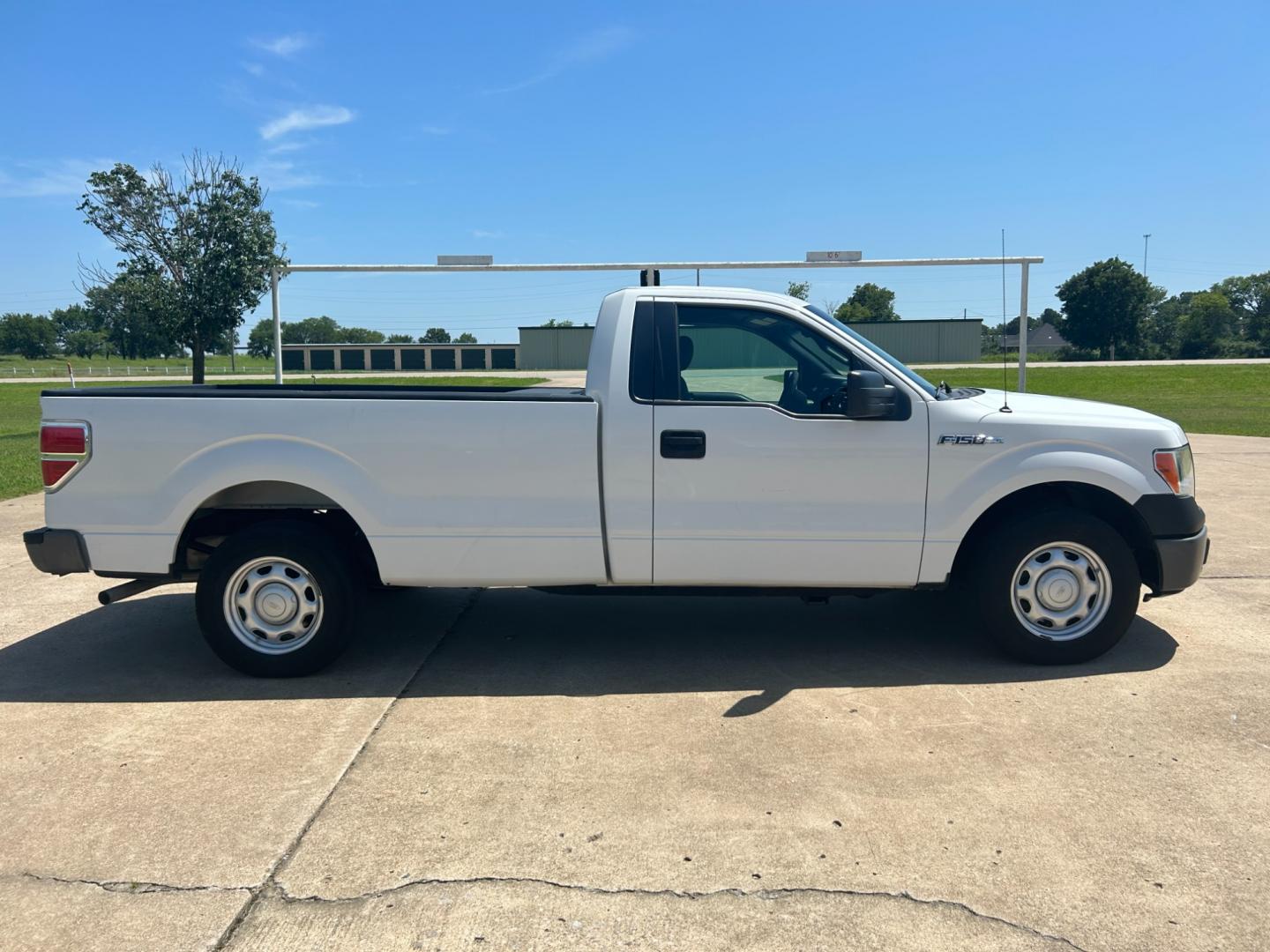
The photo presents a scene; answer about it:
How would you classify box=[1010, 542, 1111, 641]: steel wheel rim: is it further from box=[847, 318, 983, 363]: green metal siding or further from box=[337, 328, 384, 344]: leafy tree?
box=[337, 328, 384, 344]: leafy tree

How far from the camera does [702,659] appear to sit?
515 cm

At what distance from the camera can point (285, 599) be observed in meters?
4.82

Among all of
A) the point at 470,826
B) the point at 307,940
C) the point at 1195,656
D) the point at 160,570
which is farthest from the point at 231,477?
the point at 1195,656

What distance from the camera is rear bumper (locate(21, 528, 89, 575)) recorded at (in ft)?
15.5

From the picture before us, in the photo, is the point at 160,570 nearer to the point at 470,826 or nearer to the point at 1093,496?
the point at 470,826

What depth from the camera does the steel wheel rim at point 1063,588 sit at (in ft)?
15.8

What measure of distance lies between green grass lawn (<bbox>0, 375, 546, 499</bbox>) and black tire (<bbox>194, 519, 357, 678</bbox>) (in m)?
3.01

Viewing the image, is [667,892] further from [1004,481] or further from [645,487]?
[1004,481]

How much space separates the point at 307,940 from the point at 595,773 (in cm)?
132

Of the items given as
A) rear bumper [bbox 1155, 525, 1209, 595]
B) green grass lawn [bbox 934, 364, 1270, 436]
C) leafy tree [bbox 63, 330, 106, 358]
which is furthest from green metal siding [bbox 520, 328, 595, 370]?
leafy tree [bbox 63, 330, 106, 358]

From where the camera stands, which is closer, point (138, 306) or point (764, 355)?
point (764, 355)

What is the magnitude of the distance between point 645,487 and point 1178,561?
2.75 m


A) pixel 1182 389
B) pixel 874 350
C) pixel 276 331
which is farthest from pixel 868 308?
pixel 1182 389

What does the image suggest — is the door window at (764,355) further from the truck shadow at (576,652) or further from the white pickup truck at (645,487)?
the truck shadow at (576,652)
